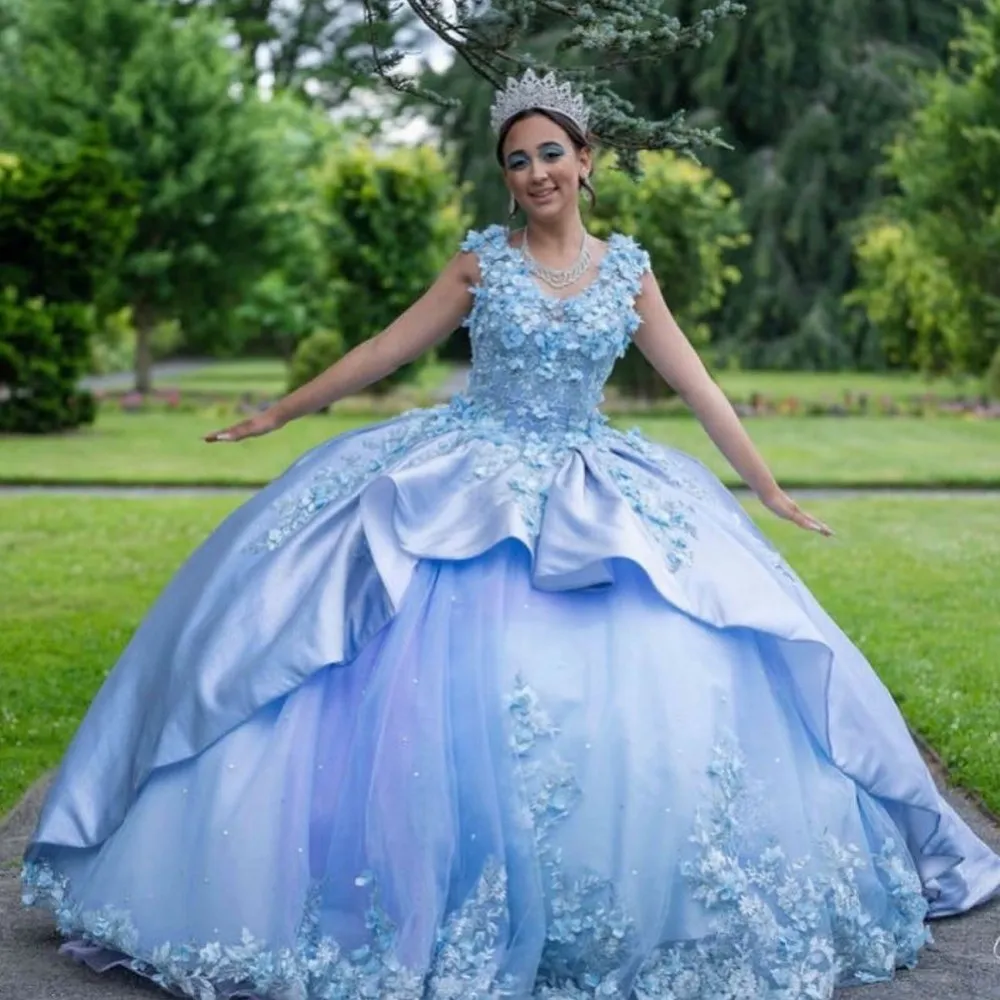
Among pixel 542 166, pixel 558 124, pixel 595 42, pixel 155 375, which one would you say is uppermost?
pixel 595 42

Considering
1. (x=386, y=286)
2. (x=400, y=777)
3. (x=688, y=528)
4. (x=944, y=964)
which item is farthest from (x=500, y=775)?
(x=386, y=286)

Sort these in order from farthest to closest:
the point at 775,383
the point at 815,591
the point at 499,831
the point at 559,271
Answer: the point at 775,383 < the point at 815,591 < the point at 559,271 < the point at 499,831

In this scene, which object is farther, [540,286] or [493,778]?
[540,286]

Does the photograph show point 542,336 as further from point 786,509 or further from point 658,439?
point 658,439

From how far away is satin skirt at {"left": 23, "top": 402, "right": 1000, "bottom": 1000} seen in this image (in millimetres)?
4207

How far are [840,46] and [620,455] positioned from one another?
30465 mm

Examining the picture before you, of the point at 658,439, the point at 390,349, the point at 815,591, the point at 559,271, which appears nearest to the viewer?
the point at 559,271

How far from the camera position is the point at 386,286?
23.7 metres

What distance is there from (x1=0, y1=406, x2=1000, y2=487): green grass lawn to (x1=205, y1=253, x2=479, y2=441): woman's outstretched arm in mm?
10837

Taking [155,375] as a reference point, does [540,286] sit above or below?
above

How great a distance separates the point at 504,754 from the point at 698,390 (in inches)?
50.9

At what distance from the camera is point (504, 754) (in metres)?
4.25

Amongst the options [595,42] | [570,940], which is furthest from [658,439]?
[570,940]

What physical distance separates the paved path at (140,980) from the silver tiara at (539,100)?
7.07ft
